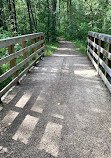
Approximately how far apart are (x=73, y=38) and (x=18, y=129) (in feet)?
66.3

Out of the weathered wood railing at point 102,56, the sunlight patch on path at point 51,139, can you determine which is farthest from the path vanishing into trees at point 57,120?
the weathered wood railing at point 102,56

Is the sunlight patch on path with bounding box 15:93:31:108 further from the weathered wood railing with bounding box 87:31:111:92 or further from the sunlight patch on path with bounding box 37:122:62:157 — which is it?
the weathered wood railing with bounding box 87:31:111:92

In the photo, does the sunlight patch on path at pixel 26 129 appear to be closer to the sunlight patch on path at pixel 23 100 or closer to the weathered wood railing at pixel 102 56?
the sunlight patch on path at pixel 23 100

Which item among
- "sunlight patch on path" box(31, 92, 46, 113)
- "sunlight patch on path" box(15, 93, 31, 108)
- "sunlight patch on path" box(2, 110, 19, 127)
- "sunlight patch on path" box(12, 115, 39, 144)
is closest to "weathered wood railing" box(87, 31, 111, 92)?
"sunlight patch on path" box(31, 92, 46, 113)

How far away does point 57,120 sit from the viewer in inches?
125

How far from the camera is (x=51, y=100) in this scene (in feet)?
13.3

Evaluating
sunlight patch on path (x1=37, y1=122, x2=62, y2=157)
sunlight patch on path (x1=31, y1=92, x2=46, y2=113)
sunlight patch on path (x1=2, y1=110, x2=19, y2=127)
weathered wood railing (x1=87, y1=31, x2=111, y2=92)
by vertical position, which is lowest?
sunlight patch on path (x1=37, y1=122, x2=62, y2=157)

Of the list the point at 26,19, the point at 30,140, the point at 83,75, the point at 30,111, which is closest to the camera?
the point at 30,140

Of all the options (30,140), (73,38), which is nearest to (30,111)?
(30,140)

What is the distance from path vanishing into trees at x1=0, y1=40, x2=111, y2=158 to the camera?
7.99 ft

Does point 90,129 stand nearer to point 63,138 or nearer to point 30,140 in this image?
point 63,138

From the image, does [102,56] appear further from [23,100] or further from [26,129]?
[26,129]

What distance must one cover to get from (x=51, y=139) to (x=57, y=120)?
1.85 ft

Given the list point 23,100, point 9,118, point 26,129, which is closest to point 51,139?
point 26,129
